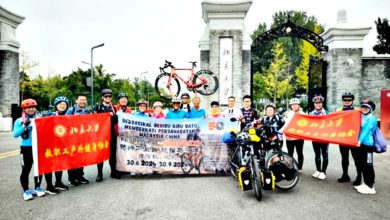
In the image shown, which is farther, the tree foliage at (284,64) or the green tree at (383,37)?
the tree foliage at (284,64)

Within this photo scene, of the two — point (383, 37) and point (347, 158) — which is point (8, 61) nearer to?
point (347, 158)

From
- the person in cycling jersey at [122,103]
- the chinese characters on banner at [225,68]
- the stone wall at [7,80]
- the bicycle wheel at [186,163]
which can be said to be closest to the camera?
the bicycle wheel at [186,163]

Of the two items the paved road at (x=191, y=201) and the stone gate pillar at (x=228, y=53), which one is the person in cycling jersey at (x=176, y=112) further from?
the stone gate pillar at (x=228, y=53)

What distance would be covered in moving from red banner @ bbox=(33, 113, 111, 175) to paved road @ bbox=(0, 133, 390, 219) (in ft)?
1.76

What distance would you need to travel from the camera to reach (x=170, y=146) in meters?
6.41

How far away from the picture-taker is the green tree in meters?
27.8

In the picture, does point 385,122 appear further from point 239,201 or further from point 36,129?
point 36,129

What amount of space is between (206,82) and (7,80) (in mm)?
11522

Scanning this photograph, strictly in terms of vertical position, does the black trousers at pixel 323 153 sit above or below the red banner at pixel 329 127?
below

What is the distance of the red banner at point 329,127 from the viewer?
535 centimetres

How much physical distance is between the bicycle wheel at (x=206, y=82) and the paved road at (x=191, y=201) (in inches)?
233

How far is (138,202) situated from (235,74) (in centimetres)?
876

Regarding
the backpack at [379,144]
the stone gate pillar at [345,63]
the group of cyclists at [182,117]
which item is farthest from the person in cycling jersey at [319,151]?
the stone gate pillar at [345,63]

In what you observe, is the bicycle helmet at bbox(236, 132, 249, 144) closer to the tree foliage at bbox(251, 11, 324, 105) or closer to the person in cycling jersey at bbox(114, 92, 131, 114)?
the person in cycling jersey at bbox(114, 92, 131, 114)
